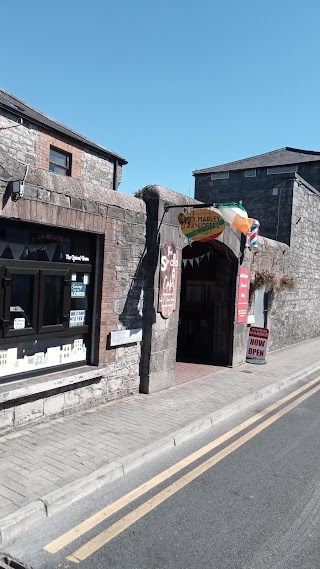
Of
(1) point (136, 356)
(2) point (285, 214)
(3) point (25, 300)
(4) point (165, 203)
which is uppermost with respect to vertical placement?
(2) point (285, 214)

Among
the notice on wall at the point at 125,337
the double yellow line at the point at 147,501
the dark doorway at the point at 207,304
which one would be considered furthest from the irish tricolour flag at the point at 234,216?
the double yellow line at the point at 147,501

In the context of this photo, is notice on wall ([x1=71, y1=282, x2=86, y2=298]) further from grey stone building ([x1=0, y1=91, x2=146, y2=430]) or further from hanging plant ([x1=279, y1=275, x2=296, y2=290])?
hanging plant ([x1=279, y1=275, x2=296, y2=290])

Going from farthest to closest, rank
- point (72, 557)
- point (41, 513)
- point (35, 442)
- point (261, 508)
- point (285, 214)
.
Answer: point (285, 214)
point (35, 442)
point (261, 508)
point (41, 513)
point (72, 557)

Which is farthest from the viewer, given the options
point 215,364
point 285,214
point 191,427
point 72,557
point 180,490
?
point 285,214

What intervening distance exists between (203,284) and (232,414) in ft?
16.6

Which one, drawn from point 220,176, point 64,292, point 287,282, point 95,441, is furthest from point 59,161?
point 95,441

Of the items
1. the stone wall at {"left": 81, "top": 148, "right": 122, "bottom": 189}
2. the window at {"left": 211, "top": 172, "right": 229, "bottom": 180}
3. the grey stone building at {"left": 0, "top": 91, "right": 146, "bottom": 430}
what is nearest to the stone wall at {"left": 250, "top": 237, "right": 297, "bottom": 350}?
the window at {"left": 211, "top": 172, "right": 229, "bottom": 180}

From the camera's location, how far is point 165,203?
809 centimetres

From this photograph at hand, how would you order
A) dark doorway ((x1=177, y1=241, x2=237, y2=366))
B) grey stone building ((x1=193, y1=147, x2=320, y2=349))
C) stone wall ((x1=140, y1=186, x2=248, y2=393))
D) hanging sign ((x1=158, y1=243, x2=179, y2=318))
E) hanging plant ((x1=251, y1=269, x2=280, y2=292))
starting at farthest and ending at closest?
grey stone building ((x1=193, y1=147, x2=320, y2=349)) → hanging plant ((x1=251, y1=269, x2=280, y2=292)) → dark doorway ((x1=177, y1=241, x2=237, y2=366)) → hanging sign ((x1=158, y1=243, x2=179, y2=318)) → stone wall ((x1=140, y1=186, x2=248, y2=393))

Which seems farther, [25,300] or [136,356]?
[136,356]

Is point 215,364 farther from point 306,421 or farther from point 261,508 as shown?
point 261,508

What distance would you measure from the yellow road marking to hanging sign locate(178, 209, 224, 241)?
3.32 meters

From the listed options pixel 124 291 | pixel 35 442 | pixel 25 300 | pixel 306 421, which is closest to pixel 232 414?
pixel 306 421

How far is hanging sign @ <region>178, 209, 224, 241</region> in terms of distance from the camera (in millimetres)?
7875
